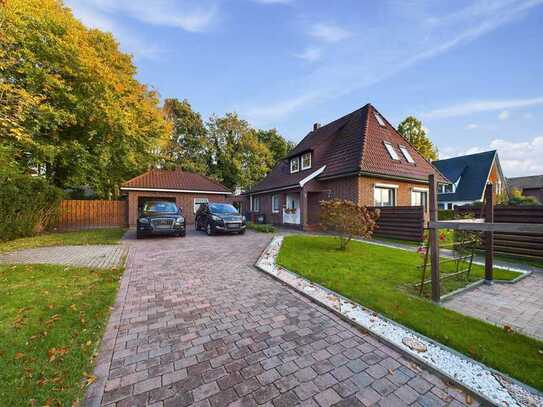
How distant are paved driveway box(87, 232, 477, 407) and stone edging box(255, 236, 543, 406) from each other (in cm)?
12

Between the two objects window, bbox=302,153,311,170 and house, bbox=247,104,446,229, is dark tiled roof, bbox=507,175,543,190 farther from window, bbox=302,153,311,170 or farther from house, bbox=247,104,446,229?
window, bbox=302,153,311,170

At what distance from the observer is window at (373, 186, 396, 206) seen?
43.2ft

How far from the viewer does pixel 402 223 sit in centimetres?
993

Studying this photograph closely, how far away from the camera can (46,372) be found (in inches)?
82.3

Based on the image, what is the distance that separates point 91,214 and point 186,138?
15741mm

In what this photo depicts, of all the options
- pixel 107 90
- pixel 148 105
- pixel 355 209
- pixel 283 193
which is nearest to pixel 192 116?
pixel 148 105

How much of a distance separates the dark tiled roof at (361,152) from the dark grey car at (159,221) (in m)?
7.38

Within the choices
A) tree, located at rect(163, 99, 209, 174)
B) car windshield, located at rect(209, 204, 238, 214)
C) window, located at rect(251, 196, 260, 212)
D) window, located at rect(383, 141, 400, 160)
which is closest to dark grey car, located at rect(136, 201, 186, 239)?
car windshield, located at rect(209, 204, 238, 214)

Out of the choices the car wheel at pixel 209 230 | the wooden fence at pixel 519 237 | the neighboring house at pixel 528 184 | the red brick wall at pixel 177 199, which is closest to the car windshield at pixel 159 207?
A: the car wheel at pixel 209 230

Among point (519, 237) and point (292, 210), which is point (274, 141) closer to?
point (292, 210)

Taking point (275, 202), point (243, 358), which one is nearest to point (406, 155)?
point (275, 202)

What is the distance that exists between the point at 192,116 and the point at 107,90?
48.4 ft

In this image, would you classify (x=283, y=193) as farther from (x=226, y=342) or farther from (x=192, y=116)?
(x=192, y=116)

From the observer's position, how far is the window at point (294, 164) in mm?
16719
